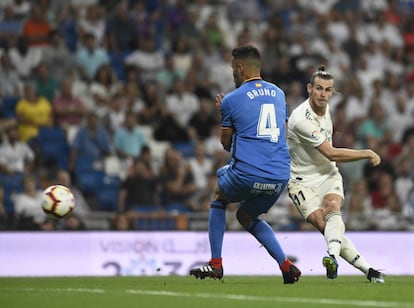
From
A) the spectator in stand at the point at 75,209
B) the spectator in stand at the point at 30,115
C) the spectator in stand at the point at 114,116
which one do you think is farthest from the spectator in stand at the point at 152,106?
the spectator in stand at the point at 75,209

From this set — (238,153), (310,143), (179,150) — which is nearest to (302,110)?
(310,143)

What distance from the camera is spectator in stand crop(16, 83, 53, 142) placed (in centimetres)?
1950

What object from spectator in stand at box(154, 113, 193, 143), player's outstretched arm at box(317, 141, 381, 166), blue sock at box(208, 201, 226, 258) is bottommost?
blue sock at box(208, 201, 226, 258)

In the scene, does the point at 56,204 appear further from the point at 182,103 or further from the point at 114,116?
the point at 182,103

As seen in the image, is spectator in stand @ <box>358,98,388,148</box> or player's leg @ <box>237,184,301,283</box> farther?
spectator in stand @ <box>358,98,388,148</box>

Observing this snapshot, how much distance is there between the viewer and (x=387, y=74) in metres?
23.2

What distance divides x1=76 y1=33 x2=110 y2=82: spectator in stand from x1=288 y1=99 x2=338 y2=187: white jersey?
362 inches

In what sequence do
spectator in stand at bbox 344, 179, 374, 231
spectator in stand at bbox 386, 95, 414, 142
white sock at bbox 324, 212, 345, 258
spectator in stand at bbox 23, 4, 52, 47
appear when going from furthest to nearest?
spectator in stand at bbox 386, 95, 414, 142
spectator in stand at bbox 23, 4, 52, 47
spectator in stand at bbox 344, 179, 374, 231
white sock at bbox 324, 212, 345, 258

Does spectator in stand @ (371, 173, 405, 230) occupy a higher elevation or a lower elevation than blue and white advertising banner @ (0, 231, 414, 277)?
higher

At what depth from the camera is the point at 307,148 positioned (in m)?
12.2

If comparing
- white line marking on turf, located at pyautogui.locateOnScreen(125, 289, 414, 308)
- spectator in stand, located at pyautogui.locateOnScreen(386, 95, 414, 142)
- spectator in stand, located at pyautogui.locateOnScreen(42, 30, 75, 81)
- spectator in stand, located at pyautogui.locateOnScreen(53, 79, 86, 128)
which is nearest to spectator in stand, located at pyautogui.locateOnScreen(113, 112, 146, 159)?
spectator in stand, located at pyautogui.locateOnScreen(53, 79, 86, 128)

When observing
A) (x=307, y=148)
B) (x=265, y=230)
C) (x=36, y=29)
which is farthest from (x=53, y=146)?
(x=265, y=230)

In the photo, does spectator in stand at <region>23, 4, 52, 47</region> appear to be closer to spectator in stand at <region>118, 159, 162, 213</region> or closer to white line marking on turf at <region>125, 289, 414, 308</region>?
spectator in stand at <region>118, 159, 162, 213</region>

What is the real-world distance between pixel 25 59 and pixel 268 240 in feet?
34.9
